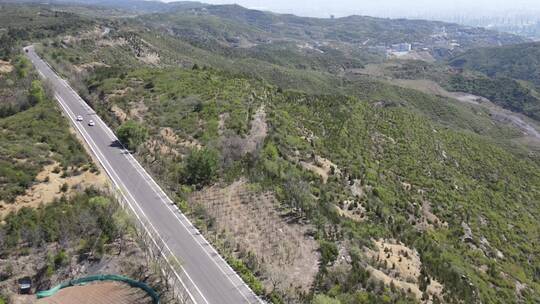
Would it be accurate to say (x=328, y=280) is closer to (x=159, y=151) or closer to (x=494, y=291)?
(x=494, y=291)

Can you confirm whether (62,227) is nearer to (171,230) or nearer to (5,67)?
(171,230)

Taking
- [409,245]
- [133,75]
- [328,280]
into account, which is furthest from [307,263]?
[133,75]

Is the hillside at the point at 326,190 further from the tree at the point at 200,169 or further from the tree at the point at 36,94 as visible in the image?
the tree at the point at 36,94

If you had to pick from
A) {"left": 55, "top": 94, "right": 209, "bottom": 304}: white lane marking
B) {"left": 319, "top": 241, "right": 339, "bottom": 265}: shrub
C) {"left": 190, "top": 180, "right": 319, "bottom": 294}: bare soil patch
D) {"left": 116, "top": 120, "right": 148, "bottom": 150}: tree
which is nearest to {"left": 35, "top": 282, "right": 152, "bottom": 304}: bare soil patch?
{"left": 55, "top": 94, "right": 209, "bottom": 304}: white lane marking

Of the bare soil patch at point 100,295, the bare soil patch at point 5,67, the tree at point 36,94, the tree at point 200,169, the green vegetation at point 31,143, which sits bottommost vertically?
the bare soil patch at point 100,295

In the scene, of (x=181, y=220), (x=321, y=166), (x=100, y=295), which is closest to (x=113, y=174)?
(x=181, y=220)

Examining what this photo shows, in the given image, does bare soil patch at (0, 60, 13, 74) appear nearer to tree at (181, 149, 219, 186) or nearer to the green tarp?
tree at (181, 149, 219, 186)

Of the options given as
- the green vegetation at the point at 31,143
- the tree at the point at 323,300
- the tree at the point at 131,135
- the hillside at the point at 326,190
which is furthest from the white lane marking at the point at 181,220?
the green vegetation at the point at 31,143
